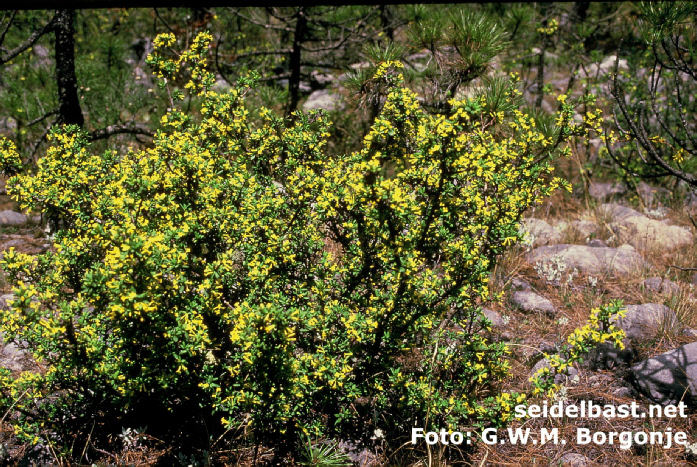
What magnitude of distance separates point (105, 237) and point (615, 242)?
4903 mm

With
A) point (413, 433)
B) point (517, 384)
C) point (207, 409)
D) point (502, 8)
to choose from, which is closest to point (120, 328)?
point (207, 409)

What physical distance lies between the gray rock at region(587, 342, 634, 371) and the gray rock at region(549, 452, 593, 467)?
83 centimetres

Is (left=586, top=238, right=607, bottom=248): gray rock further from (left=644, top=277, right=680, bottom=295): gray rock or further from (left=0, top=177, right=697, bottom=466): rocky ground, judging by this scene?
(left=644, top=277, right=680, bottom=295): gray rock

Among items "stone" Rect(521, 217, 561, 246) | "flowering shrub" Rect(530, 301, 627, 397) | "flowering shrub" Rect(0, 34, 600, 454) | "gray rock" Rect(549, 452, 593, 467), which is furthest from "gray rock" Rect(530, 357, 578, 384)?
"stone" Rect(521, 217, 561, 246)

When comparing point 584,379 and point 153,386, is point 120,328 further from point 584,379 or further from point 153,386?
point 584,379

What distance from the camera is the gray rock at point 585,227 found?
5594 millimetres

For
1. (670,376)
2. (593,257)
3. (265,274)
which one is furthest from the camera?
(593,257)

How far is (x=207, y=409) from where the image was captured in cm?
302

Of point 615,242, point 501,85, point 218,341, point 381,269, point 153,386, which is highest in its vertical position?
point 501,85

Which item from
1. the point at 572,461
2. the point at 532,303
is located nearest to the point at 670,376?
the point at 572,461

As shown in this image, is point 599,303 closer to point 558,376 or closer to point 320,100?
point 558,376

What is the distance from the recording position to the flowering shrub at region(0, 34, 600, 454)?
2422mm

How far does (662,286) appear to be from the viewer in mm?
4402

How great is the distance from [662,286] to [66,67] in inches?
217
